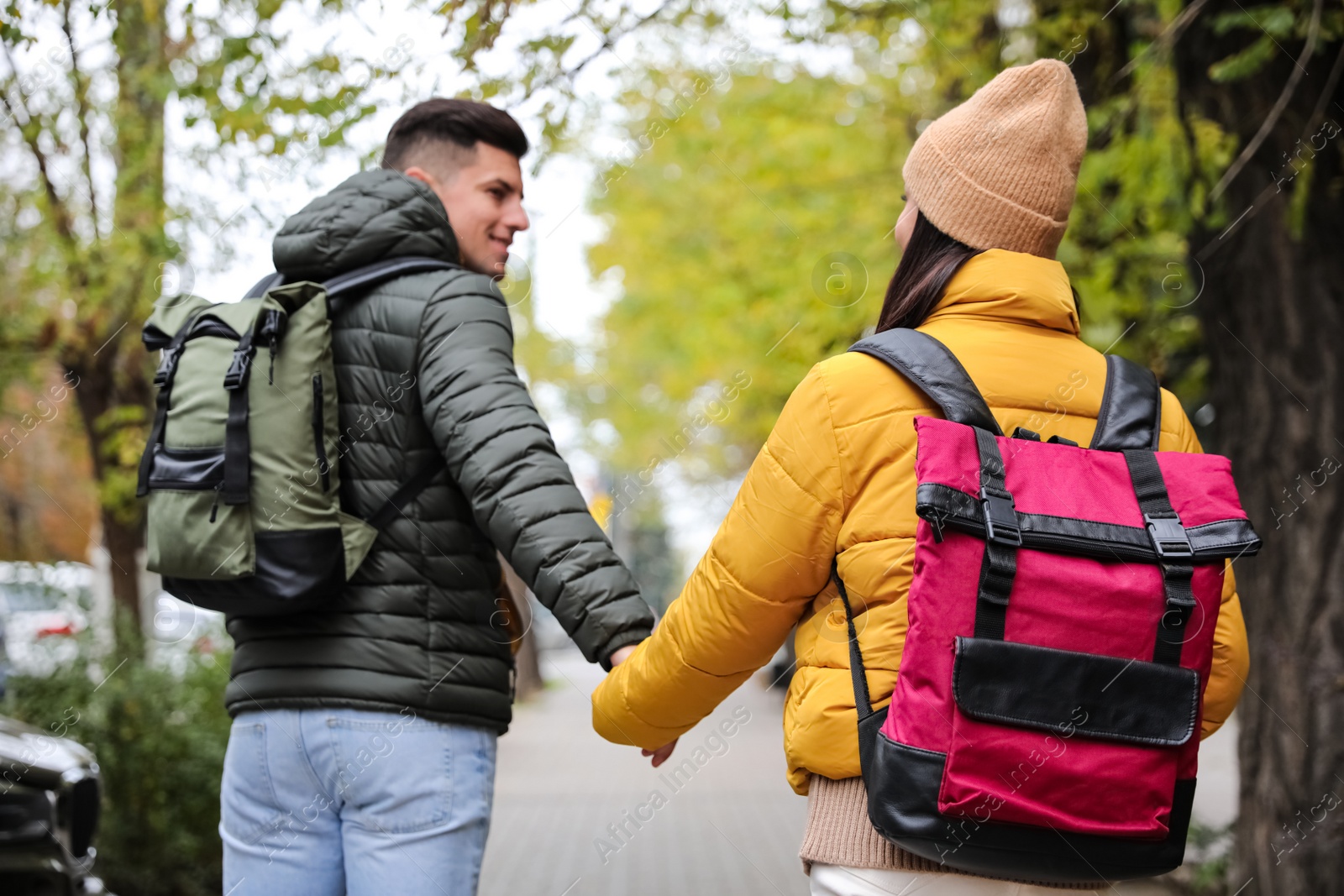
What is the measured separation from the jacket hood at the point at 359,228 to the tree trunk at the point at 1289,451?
326 cm

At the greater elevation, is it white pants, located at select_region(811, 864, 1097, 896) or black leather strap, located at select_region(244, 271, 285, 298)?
black leather strap, located at select_region(244, 271, 285, 298)

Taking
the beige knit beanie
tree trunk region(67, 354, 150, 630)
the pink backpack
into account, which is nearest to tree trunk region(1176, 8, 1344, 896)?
the beige knit beanie

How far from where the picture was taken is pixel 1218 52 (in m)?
4.79

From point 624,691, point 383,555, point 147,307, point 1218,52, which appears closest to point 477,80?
point 383,555

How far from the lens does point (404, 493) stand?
2.29 m

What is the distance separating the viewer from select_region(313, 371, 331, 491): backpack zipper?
2197 millimetres

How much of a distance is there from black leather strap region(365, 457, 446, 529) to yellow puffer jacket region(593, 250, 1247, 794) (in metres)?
0.54

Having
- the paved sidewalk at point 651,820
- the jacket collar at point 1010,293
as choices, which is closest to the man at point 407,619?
the jacket collar at point 1010,293

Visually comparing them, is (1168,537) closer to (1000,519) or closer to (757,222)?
(1000,519)

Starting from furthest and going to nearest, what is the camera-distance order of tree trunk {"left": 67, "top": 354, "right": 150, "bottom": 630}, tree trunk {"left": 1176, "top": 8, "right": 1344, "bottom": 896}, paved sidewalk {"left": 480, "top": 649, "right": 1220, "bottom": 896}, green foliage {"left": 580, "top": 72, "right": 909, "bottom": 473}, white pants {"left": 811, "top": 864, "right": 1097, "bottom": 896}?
green foliage {"left": 580, "top": 72, "right": 909, "bottom": 473}, paved sidewalk {"left": 480, "top": 649, "right": 1220, "bottom": 896}, tree trunk {"left": 67, "top": 354, "right": 150, "bottom": 630}, tree trunk {"left": 1176, "top": 8, "right": 1344, "bottom": 896}, white pants {"left": 811, "top": 864, "right": 1097, "bottom": 896}

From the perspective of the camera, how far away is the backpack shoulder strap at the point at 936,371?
5.77 feet

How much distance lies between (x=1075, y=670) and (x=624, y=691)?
76cm

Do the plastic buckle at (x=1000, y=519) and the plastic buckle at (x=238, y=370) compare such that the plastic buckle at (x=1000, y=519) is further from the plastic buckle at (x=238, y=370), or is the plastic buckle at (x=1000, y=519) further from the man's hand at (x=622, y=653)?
the plastic buckle at (x=238, y=370)

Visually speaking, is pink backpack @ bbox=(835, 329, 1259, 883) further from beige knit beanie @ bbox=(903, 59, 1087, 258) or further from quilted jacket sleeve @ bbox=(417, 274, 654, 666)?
quilted jacket sleeve @ bbox=(417, 274, 654, 666)
